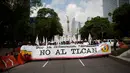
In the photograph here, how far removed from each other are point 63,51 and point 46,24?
8247 cm

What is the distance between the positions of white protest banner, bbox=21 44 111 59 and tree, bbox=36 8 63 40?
77.5m

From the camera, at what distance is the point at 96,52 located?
30938mm

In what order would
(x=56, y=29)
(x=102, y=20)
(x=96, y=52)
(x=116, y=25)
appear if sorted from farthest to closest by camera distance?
1. (x=102, y=20)
2. (x=56, y=29)
3. (x=116, y=25)
4. (x=96, y=52)

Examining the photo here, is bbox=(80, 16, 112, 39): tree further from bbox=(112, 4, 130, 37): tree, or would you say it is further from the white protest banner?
the white protest banner

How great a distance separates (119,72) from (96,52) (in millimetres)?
15140

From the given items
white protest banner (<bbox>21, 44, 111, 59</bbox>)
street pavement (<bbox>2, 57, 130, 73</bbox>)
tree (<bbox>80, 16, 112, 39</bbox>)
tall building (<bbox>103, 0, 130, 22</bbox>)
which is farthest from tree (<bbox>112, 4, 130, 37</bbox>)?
tall building (<bbox>103, 0, 130, 22</bbox>)

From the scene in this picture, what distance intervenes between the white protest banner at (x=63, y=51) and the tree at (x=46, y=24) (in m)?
77.5

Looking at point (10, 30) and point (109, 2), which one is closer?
point (10, 30)

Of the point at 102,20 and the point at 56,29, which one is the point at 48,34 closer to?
the point at 56,29

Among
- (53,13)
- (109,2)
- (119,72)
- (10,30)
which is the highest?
(109,2)

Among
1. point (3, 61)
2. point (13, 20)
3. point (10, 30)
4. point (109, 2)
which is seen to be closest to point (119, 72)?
point (3, 61)

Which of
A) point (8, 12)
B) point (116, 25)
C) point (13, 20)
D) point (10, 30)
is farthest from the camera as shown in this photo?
point (116, 25)

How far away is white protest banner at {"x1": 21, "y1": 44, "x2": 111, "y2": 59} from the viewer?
28.5 metres

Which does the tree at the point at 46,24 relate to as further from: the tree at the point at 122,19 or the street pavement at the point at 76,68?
the street pavement at the point at 76,68
